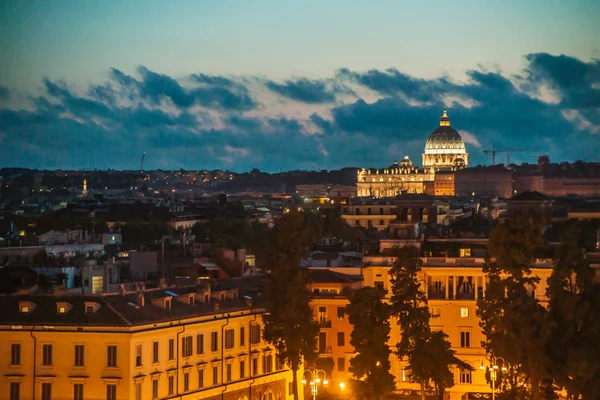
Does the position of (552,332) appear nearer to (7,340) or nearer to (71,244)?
(7,340)

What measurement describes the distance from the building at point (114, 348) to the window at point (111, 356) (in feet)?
0.08

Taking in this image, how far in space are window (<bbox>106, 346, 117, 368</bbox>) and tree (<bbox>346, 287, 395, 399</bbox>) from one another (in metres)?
7.22

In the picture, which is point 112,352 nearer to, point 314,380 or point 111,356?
point 111,356

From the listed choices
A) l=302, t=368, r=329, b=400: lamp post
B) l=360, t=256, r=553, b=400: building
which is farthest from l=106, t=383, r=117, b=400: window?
l=360, t=256, r=553, b=400: building

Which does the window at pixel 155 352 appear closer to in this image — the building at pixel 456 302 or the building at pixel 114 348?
the building at pixel 114 348

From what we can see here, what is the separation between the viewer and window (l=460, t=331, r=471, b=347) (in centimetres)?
5119

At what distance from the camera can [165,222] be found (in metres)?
122

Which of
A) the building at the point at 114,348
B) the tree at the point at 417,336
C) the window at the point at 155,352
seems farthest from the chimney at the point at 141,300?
the tree at the point at 417,336

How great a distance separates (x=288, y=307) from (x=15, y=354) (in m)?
7.62

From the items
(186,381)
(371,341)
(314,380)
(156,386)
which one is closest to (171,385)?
(156,386)

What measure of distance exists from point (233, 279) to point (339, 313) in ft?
11.1

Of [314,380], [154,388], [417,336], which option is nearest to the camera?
[154,388]

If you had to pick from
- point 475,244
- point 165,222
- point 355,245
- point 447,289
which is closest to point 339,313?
point 447,289

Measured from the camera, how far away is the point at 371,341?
46.4 meters
